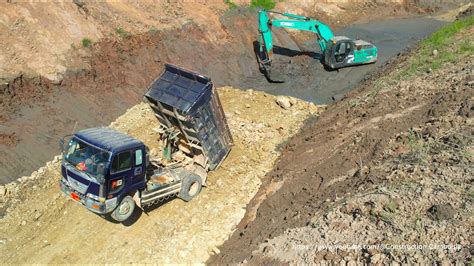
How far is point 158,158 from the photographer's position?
13.7 m

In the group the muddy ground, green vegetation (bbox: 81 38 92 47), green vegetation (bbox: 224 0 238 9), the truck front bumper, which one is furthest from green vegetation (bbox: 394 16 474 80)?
green vegetation (bbox: 81 38 92 47)

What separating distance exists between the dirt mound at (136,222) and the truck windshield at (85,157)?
6.97 feet

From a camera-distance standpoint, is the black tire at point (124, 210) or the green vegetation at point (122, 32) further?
the green vegetation at point (122, 32)

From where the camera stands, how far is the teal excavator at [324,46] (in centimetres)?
2114

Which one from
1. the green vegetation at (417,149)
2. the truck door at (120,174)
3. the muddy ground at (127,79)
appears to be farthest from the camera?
the muddy ground at (127,79)

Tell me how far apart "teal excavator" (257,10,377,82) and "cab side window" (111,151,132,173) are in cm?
1114

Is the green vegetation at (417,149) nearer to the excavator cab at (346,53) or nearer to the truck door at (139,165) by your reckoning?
the truck door at (139,165)

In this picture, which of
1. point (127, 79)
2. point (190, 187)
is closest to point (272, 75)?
point (127, 79)

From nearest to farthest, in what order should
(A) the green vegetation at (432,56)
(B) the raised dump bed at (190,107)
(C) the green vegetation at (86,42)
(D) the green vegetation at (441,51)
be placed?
(B) the raised dump bed at (190,107)
(A) the green vegetation at (432,56)
(D) the green vegetation at (441,51)
(C) the green vegetation at (86,42)

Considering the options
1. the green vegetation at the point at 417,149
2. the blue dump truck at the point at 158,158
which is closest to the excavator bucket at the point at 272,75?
the blue dump truck at the point at 158,158

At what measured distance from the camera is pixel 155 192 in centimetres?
1212

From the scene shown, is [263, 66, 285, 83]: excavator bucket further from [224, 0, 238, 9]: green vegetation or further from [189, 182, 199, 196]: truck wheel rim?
[189, 182, 199, 196]: truck wheel rim

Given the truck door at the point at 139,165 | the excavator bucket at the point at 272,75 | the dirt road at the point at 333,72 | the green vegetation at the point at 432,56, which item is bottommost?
the dirt road at the point at 333,72

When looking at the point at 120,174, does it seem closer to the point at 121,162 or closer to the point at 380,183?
the point at 121,162
